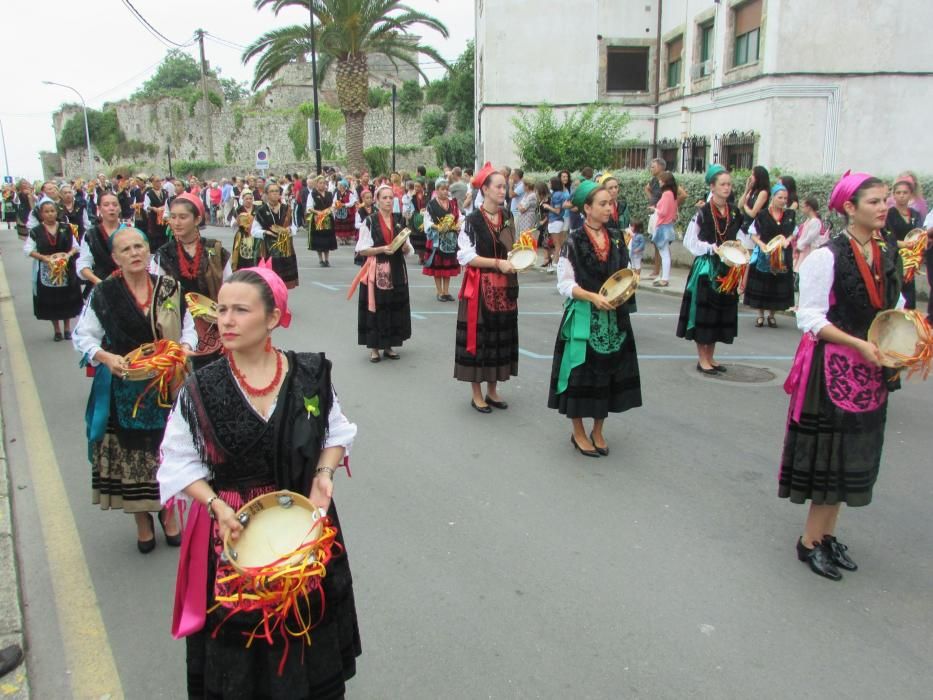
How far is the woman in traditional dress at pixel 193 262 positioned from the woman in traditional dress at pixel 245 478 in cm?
260

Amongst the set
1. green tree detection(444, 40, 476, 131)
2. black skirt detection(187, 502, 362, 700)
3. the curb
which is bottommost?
the curb

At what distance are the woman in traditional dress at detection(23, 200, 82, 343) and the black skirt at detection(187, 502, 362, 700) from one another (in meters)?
8.47

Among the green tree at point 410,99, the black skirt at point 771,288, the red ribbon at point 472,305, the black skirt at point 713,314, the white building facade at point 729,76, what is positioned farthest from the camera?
the green tree at point 410,99

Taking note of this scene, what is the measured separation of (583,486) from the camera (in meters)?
5.17

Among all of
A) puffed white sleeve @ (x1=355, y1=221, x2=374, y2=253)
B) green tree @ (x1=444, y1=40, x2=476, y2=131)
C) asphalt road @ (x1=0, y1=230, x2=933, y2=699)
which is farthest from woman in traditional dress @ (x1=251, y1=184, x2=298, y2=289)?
green tree @ (x1=444, y1=40, x2=476, y2=131)

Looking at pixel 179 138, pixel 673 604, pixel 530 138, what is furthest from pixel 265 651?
pixel 179 138

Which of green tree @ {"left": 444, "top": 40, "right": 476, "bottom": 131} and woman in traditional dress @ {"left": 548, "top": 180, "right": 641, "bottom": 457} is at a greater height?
green tree @ {"left": 444, "top": 40, "right": 476, "bottom": 131}

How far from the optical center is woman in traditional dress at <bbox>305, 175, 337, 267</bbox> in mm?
16578

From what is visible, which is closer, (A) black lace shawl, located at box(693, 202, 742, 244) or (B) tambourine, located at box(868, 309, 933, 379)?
(B) tambourine, located at box(868, 309, 933, 379)

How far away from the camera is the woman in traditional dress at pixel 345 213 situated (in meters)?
19.6

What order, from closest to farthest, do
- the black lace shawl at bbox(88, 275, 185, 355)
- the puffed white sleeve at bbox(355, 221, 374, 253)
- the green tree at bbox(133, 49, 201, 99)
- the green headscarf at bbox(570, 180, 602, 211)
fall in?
the black lace shawl at bbox(88, 275, 185, 355) < the green headscarf at bbox(570, 180, 602, 211) < the puffed white sleeve at bbox(355, 221, 374, 253) < the green tree at bbox(133, 49, 201, 99)

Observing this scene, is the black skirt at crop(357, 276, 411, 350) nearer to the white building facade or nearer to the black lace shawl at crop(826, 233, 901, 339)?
the black lace shawl at crop(826, 233, 901, 339)

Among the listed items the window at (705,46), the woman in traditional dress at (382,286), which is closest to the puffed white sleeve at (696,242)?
the woman in traditional dress at (382,286)

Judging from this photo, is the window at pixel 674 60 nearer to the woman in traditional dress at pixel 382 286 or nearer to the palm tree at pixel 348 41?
the palm tree at pixel 348 41
